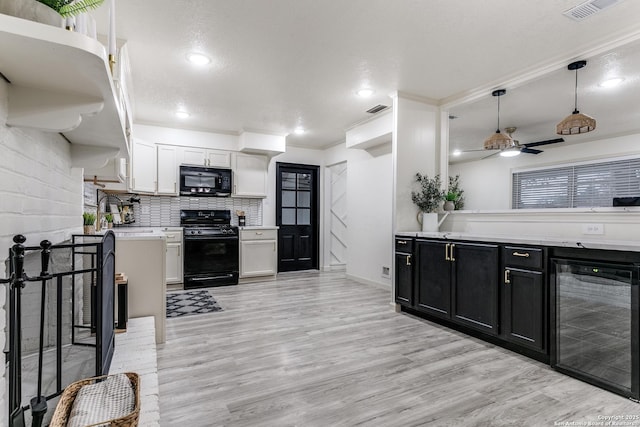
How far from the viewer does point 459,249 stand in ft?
10.3

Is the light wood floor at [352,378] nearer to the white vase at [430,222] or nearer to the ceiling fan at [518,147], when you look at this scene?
the white vase at [430,222]

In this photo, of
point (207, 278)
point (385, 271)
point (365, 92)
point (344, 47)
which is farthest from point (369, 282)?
point (344, 47)

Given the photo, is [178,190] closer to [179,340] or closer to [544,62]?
[179,340]

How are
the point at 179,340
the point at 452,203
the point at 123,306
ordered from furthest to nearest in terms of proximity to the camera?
the point at 452,203 < the point at 179,340 < the point at 123,306

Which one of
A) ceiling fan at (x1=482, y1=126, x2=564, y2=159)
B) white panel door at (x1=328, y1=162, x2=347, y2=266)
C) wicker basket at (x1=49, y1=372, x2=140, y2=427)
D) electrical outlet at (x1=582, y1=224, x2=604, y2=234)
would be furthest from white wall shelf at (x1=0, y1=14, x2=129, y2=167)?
white panel door at (x1=328, y1=162, x2=347, y2=266)

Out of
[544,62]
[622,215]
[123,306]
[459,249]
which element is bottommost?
[123,306]

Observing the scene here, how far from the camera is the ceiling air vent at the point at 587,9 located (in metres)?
2.24

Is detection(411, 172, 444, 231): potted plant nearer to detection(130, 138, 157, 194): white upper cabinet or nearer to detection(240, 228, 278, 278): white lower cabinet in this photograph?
detection(240, 228, 278, 278): white lower cabinet

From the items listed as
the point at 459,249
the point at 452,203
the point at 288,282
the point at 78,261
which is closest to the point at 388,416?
the point at 459,249

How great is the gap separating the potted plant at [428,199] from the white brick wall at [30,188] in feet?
11.1

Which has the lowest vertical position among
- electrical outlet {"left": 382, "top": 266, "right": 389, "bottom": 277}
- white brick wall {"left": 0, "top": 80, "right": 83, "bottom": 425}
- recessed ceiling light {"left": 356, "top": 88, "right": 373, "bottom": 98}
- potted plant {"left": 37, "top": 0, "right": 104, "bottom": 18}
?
electrical outlet {"left": 382, "top": 266, "right": 389, "bottom": 277}

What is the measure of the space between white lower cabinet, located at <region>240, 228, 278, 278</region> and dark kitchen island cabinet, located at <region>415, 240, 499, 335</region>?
9.18ft

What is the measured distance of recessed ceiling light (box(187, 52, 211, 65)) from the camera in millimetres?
3044

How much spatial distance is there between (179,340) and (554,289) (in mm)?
3026
